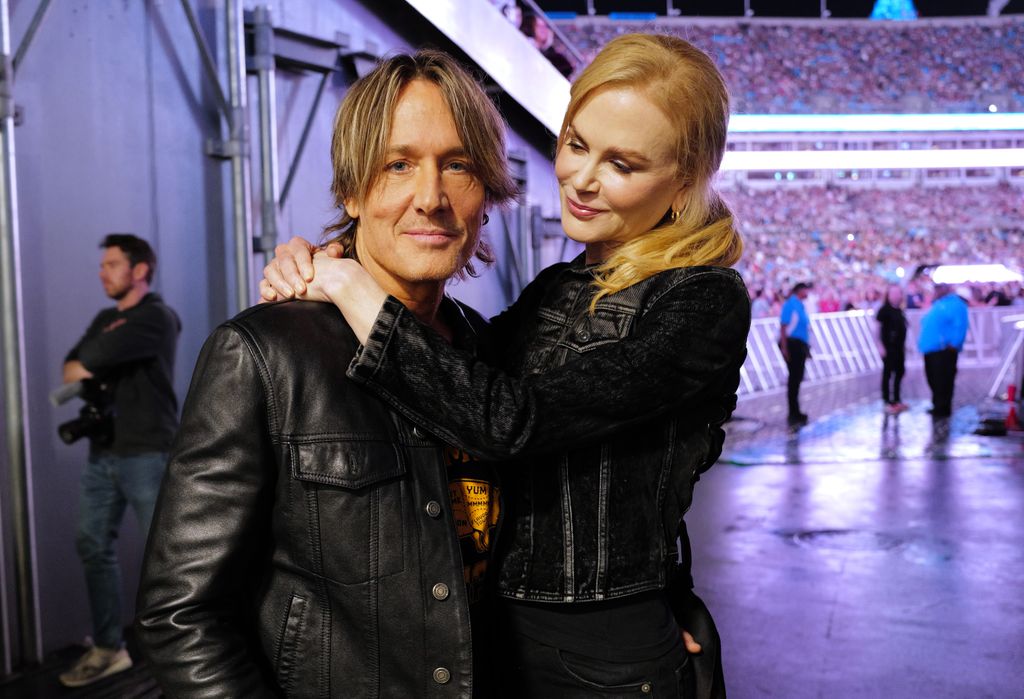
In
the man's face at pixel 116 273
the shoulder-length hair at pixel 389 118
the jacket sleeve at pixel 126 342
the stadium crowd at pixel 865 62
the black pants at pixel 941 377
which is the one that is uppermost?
the stadium crowd at pixel 865 62

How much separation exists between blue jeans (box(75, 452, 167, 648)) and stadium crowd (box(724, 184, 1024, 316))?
23.8 m

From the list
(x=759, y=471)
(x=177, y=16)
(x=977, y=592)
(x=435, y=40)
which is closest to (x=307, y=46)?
(x=177, y=16)

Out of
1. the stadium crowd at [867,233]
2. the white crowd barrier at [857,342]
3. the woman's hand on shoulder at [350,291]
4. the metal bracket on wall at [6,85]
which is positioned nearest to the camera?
the woman's hand on shoulder at [350,291]

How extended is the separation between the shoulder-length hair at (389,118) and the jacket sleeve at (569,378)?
241 mm

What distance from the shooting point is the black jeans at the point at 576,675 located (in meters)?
1.47

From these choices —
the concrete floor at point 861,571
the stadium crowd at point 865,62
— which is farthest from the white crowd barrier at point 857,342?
the stadium crowd at point 865,62

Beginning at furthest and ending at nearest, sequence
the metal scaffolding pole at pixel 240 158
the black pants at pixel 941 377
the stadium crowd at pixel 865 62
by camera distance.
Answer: the stadium crowd at pixel 865 62 < the black pants at pixel 941 377 < the metal scaffolding pole at pixel 240 158

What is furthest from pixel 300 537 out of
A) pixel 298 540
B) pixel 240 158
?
pixel 240 158

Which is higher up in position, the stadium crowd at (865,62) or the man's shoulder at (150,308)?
the stadium crowd at (865,62)

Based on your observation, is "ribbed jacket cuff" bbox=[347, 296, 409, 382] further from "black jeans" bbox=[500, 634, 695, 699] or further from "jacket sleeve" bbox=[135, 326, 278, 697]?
"black jeans" bbox=[500, 634, 695, 699]

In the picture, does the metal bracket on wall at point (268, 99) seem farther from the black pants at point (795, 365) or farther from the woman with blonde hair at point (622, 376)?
the black pants at point (795, 365)

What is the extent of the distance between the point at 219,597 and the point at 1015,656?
4339 millimetres

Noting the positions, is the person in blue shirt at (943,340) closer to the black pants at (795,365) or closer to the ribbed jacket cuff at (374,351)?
the black pants at (795,365)

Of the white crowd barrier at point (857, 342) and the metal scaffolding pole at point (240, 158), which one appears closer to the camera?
the metal scaffolding pole at point (240, 158)
